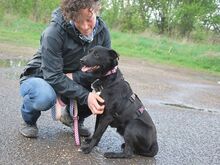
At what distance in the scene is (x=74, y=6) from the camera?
3855mm

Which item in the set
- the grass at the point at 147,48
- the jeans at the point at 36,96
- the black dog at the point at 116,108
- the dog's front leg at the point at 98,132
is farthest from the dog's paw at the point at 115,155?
the grass at the point at 147,48

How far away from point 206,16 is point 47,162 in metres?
30.0

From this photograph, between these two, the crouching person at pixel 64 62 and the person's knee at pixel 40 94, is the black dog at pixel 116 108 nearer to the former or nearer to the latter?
the crouching person at pixel 64 62

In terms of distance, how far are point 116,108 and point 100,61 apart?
0.49m

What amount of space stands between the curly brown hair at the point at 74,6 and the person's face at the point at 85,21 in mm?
40

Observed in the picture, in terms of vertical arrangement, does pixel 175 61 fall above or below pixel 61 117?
below

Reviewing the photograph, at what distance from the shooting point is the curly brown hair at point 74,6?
152 inches

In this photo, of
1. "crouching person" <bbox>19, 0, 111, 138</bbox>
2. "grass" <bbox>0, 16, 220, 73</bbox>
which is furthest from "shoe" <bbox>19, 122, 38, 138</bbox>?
"grass" <bbox>0, 16, 220, 73</bbox>

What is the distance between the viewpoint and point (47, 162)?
3838mm

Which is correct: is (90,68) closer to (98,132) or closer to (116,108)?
(116,108)

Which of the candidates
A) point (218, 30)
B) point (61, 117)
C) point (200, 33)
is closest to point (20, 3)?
point (200, 33)

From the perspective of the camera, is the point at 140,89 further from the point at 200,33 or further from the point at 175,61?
the point at 200,33

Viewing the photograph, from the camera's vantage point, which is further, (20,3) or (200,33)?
(200,33)

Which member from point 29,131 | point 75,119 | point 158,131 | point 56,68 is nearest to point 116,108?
point 75,119
